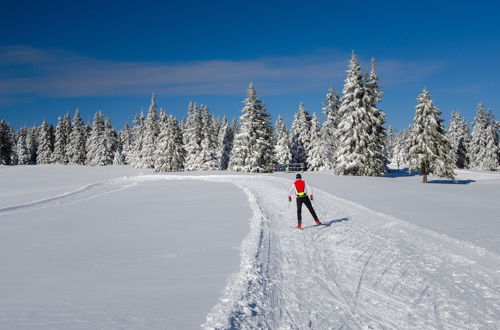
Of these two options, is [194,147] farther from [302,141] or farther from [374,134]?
[374,134]

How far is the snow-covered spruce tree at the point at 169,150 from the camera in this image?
6475 centimetres

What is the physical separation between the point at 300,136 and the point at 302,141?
987 mm

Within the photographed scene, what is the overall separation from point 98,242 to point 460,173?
58.5 m

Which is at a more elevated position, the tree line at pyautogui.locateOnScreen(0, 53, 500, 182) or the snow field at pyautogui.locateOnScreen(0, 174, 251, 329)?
the tree line at pyautogui.locateOnScreen(0, 53, 500, 182)

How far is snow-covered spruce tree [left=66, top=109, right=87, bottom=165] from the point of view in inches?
3361

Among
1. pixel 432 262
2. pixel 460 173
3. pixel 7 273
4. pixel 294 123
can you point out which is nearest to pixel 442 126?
pixel 460 173

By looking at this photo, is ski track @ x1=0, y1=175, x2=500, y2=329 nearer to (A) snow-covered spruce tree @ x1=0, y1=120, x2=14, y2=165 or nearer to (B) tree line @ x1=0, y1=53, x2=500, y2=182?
(B) tree line @ x1=0, y1=53, x2=500, y2=182

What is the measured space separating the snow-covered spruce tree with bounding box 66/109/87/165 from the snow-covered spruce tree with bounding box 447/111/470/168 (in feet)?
256

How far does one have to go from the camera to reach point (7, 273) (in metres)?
7.18

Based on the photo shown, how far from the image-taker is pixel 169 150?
212ft

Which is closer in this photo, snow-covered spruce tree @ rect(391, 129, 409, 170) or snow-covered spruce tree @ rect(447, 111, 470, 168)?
snow-covered spruce tree @ rect(447, 111, 470, 168)

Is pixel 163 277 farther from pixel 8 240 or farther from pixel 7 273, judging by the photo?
pixel 8 240

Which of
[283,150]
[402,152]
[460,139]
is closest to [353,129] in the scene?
[283,150]

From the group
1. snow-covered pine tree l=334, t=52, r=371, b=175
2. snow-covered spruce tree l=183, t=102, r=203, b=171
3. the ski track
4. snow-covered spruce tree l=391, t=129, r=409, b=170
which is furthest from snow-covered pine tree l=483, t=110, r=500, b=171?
the ski track
